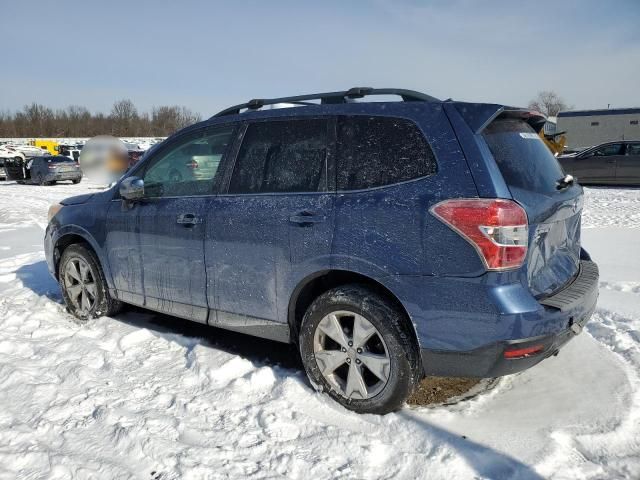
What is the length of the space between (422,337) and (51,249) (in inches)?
150

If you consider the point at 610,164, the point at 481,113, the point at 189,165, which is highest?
the point at 481,113

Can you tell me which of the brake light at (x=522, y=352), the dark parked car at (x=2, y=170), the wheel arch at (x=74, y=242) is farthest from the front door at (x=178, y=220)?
the dark parked car at (x=2, y=170)

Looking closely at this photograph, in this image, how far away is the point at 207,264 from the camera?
362 cm

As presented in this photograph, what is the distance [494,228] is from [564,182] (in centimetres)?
99

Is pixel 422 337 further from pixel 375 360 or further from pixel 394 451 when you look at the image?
pixel 394 451

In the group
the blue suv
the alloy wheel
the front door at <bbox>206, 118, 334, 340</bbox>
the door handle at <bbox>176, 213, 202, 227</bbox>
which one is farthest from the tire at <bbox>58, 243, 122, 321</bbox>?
the alloy wheel

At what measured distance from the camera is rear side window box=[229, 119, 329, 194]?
3.20m

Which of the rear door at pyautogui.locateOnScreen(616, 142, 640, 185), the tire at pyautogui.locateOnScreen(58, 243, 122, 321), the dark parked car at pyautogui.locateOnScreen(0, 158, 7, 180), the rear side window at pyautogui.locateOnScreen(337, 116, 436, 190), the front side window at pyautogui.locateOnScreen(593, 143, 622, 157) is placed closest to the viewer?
the rear side window at pyautogui.locateOnScreen(337, 116, 436, 190)

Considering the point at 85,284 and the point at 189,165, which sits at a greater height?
the point at 189,165

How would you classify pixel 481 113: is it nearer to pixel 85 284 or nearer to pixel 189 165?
pixel 189 165

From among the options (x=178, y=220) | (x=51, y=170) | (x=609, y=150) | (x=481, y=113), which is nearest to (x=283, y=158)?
(x=178, y=220)

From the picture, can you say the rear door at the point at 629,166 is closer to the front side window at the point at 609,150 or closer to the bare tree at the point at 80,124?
the front side window at the point at 609,150

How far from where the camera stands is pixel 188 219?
3705 mm

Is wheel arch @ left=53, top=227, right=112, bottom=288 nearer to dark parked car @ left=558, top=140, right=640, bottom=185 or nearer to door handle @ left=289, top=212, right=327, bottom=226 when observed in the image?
door handle @ left=289, top=212, right=327, bottom=226
